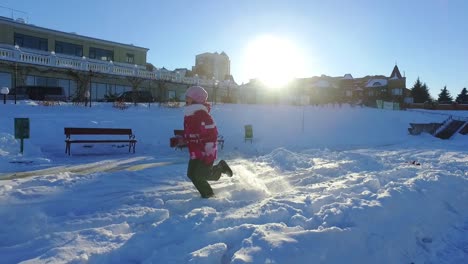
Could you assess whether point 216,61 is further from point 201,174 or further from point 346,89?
point 201,174

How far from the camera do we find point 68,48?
3944cm

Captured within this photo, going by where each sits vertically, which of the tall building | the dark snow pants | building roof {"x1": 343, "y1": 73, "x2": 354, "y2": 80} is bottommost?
the dark snow pants

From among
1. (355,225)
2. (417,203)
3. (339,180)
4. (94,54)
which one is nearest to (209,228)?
(355,225)

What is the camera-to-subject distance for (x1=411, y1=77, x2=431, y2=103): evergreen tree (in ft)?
249

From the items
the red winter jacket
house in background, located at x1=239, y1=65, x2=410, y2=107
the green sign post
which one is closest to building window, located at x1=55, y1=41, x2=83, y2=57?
house in background, located at x1=239, y1=65, x2=410, y2=107

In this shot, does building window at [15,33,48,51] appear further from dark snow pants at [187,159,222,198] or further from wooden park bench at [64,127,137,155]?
dark snow pants at [187,159,222,198]

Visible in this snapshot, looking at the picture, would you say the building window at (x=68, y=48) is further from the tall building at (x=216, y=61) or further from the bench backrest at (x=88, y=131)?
the tall building at (x=216, y=61)

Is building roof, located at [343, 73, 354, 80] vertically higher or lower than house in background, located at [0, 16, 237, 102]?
higher

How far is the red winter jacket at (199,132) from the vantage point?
5840 millimetres

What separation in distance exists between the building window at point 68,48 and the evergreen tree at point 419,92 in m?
64.9

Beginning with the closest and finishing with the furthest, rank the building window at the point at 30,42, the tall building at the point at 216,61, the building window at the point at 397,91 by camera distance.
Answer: the building window at the point at 30,42
the building window at the point at 397,91
the tall building at the point at 216,61

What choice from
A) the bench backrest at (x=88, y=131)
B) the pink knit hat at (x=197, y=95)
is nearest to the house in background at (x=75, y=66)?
the bench backrest at (x=88, y=131)

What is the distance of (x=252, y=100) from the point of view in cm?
4444

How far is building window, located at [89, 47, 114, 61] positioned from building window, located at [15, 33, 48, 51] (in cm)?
494
